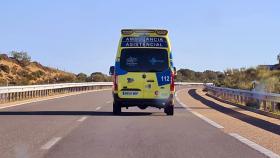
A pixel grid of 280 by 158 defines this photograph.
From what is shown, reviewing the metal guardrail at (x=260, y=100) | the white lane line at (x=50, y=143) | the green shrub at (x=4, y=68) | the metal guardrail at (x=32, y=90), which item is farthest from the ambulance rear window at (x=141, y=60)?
A: the green shrub at (x=4, y=68)

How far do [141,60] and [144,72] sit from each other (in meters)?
0.43

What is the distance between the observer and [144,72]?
69.9 feet

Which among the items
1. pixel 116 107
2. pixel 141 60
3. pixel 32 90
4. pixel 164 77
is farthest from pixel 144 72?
pixel 32 90

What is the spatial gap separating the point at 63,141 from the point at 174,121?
6601 mm

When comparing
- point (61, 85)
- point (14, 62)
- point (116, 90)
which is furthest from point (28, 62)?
point (116, 90)

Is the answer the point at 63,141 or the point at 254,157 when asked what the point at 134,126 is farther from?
the point at 254,157

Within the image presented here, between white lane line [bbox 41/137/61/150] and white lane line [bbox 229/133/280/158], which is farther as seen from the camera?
white lane line [bbox 41/137/61/150]

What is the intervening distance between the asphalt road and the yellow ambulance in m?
1.40

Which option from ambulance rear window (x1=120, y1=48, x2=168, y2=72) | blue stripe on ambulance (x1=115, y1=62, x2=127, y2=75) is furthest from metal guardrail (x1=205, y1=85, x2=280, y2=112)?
blue stripe on ambulance (x1=115, y1=62, x2=127, y2=75)

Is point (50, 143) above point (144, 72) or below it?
below

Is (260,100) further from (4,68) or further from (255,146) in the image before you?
(4,68)

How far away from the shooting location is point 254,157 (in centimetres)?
1124

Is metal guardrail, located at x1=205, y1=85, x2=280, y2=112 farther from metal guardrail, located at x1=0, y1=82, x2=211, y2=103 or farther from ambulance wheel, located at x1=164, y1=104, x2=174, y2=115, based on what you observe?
metal guardrail, located at x1=0, y1=82, x2=211, y2=103

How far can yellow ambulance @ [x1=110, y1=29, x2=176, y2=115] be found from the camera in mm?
21266
